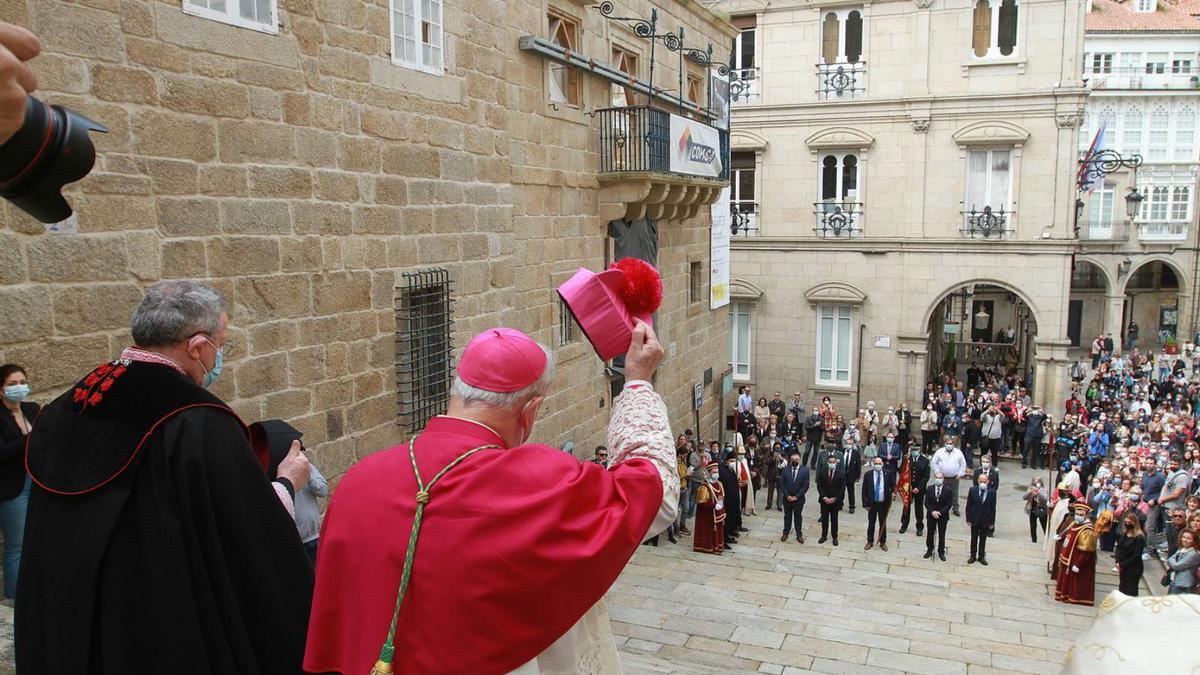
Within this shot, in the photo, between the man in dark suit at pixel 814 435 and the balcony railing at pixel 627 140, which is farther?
the man in dark suit at pixel 814 435

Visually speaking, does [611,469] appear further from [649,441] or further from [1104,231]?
[1104,231]

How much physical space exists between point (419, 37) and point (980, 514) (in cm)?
1102

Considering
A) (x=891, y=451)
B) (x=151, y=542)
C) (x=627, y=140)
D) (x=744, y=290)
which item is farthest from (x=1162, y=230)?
(x=151, y=542)

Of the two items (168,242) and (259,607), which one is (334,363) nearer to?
(168,242)

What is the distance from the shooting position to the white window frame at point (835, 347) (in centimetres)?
2450

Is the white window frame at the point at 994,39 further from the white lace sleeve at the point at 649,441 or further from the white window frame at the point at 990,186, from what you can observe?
the white lace sleeve at the point at 649,441

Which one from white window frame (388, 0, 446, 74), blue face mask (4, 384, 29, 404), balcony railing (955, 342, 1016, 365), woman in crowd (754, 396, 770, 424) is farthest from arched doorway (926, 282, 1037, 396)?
blue face mask (4, 384, 29, 404)

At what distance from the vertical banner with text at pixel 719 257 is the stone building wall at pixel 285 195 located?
865 centimetres

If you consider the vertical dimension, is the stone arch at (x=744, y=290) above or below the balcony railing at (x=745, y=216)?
below

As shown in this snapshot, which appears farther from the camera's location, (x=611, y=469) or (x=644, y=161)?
(x=644, y=161)

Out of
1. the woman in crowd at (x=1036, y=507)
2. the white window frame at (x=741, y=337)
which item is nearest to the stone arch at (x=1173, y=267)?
the white window frame at (x=741, y=337)

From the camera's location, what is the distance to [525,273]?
11305 mm

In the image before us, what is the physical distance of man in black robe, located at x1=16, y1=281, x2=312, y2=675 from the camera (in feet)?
7.66

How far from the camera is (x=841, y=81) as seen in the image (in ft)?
78.8
